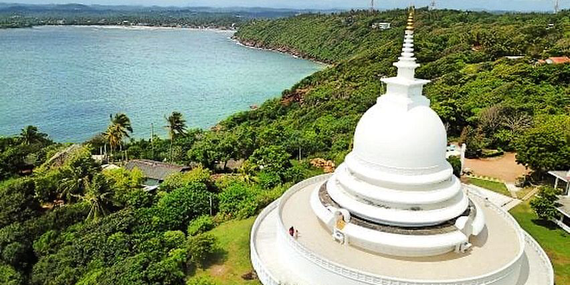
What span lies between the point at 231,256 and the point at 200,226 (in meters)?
3.47

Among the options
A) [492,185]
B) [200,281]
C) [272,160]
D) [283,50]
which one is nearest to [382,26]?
[283,50]

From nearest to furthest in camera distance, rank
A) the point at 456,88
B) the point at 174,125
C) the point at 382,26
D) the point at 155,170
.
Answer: the point at 155,170, the point at 174,125, the point at 456,88, the point at 382,26

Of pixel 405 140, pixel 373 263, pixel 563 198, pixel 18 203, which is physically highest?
pixel 405 140

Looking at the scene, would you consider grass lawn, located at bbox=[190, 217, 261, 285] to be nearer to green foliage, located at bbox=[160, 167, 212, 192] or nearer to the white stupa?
the white stupa

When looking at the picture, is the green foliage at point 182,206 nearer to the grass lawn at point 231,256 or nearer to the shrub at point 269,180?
the grass lawn at point 231,256

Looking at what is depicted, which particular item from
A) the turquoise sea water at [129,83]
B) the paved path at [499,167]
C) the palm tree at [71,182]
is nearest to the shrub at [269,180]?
the palm tree at [71,182]

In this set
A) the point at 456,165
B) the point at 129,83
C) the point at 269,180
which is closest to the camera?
the point at 269,180

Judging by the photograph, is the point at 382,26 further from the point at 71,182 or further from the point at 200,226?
the point at 200,226

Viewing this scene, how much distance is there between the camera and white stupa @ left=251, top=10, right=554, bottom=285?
55.1 ft

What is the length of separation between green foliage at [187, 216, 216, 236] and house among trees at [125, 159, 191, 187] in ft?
32.1

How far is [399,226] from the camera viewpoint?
17.6m

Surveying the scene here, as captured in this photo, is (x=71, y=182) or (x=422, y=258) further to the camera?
(x=71, y=182)

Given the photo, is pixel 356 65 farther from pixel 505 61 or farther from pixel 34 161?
pixel 34 161

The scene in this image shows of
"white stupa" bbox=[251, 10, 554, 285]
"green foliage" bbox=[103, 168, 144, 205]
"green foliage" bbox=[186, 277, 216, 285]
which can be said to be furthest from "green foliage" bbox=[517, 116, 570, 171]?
"green foliage" bbox=[103, 168, 144, 205]
